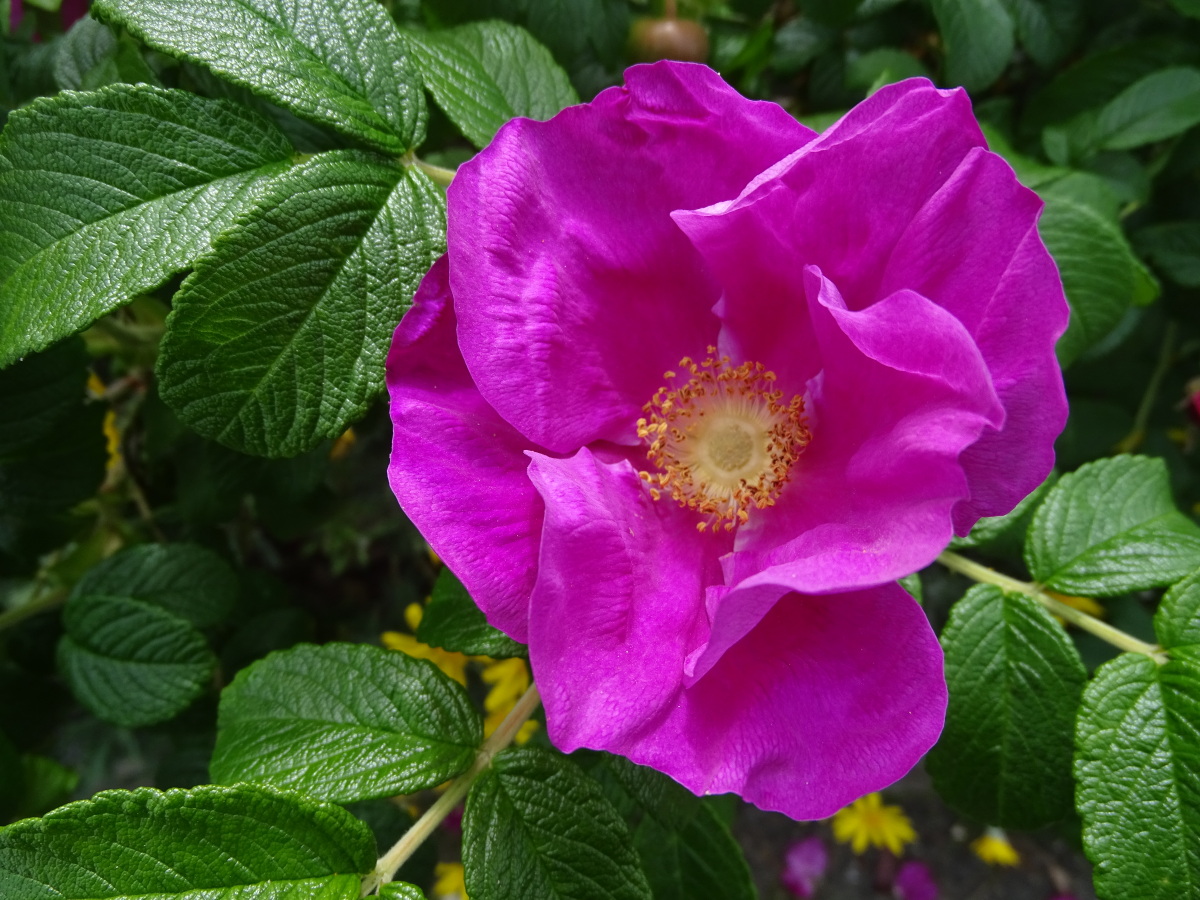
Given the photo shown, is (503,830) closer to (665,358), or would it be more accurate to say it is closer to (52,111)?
(665,358)

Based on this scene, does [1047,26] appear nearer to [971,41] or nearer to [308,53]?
[971,41]

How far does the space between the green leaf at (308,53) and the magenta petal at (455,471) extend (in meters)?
0.16

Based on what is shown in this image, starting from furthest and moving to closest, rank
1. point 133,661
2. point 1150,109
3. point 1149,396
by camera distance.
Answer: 1. point 1149,396
2. point 1150,109
3. point 133,661

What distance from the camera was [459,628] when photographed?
898 millimetres

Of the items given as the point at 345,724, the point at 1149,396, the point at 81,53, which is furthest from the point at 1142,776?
the point at 81,53

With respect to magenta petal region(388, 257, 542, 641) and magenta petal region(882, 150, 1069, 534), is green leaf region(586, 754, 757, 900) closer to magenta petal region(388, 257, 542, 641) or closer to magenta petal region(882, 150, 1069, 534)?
magenta petal region(388, 257, 542, 641)

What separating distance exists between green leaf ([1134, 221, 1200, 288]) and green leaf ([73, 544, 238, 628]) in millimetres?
1494

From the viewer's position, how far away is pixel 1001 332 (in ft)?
2.24

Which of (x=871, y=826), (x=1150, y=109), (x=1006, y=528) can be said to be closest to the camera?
(x=1006, y=528)

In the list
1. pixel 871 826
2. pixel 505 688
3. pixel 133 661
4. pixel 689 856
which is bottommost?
pixel 871 826

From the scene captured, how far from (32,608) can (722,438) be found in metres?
1.02

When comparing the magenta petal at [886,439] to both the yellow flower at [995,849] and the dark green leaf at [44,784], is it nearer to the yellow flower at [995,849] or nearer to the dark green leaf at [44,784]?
the dark green leaf at [44,784]

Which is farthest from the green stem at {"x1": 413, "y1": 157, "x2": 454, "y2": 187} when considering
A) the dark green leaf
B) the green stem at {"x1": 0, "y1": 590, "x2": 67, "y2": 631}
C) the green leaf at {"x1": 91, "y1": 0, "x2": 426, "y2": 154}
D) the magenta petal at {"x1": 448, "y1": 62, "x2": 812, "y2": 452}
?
the dark green leaf

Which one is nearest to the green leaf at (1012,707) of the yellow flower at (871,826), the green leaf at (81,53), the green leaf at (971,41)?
the green leaf at (971,41)
